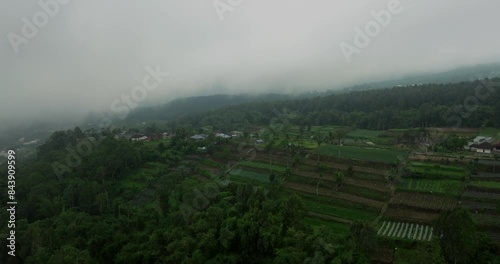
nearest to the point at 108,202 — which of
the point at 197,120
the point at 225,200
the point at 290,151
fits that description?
the point at 225,200

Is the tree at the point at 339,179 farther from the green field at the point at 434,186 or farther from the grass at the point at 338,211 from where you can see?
the green field at the point at 434,186

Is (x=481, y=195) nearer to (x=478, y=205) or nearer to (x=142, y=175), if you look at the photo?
(x=478, y=205)

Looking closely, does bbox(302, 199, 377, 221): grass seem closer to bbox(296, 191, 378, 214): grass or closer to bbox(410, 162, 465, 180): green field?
bbox(296, 191, 378, 214): grass

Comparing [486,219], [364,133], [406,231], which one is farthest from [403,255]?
[364,133]

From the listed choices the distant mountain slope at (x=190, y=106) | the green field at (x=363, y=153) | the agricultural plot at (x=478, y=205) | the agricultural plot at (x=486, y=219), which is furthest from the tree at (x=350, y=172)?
the distant mountain slope at (x=190, y=106)

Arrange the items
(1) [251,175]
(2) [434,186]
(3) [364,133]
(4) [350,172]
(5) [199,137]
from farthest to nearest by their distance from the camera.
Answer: (5) [199,137]
(3) [364,133]
(1) [251,175]
(4) [350,172]
(2) [434,186]

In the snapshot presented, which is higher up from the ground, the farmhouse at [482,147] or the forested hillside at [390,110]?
the forested hillside at [390,110]
